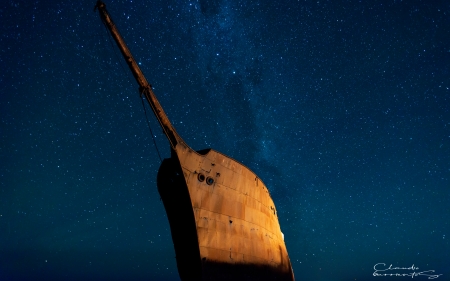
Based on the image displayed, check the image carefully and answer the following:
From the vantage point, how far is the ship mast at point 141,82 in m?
5.54

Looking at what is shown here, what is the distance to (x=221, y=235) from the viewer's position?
21.7 ft

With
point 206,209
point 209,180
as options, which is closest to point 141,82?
point 209,180

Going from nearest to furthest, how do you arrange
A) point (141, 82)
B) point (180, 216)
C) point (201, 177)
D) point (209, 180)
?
point (141, 82) → point (201, 177) → point (209, 180) → point (180, 216)

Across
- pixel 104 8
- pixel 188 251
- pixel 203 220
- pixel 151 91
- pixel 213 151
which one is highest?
pixel 104 8

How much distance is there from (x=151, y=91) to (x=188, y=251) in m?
4.04

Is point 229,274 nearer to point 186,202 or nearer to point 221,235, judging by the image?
point 221,235

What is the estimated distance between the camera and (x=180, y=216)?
22.5 ft

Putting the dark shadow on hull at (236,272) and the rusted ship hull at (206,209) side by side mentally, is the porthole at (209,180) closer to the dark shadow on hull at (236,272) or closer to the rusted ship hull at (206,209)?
the rusted ship hull at (206,209)

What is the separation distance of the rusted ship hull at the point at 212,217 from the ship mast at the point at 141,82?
0.38 m

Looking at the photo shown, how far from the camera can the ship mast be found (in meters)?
5.54

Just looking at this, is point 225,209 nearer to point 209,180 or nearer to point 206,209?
point 206,209

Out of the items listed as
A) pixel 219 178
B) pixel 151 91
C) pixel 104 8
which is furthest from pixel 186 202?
pixel 104 8

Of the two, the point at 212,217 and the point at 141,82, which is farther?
the point at 212,217

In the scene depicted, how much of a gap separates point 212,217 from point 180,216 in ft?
2.97
